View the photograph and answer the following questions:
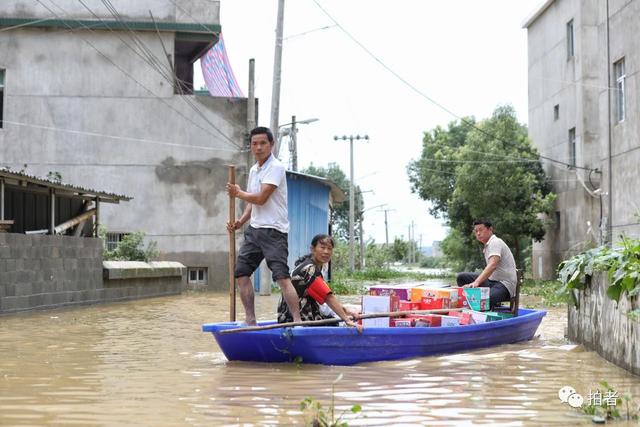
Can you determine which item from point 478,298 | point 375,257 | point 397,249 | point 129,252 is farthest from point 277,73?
point 397,249

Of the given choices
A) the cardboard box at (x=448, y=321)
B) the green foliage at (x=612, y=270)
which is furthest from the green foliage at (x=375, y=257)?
the cardboard box at (x=448, y=321)

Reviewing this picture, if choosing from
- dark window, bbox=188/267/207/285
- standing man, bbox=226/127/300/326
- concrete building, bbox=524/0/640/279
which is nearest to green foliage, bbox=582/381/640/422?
standing man, bbox=226/127/300/326

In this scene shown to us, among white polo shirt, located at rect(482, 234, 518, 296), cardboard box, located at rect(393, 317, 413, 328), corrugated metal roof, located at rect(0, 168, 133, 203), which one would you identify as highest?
corrugated metal roof, located at rect(0, 168, 133, 203)

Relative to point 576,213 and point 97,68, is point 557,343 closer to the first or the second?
point 97,68

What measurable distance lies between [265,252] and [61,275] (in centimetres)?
991

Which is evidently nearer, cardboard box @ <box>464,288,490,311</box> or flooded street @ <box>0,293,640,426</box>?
flooded street @ <box>0,293,640,426</box>

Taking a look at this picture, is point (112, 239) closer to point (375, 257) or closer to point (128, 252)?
point (128, 252)

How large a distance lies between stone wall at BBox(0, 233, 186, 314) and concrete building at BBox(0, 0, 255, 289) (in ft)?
13.4

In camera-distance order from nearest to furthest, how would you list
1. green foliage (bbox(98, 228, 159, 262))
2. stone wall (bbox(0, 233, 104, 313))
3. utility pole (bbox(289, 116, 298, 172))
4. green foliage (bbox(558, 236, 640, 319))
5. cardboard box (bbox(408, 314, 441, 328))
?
1. green foliage (bbox(558, 236, 640, 319))
2. cardboard box (bbox(408, 314, 441, 328))
3. stone wall (bbox(0, 233, 104, 313))
4. green foliage (bbox(98, 228, 159, 262))
5. utility pole (bbox(289, 116, 298, 172))

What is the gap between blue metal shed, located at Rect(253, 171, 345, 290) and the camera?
2844 cm

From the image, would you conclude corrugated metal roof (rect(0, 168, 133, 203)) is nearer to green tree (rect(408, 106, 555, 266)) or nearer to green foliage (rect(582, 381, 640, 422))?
green foliage (rect(582, 381, 640, 422))

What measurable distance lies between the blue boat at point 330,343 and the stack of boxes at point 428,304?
0.42m

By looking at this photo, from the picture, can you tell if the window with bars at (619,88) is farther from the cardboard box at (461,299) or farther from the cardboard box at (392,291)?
the cardboard box at (392,291)

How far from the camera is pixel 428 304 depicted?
388 inches
